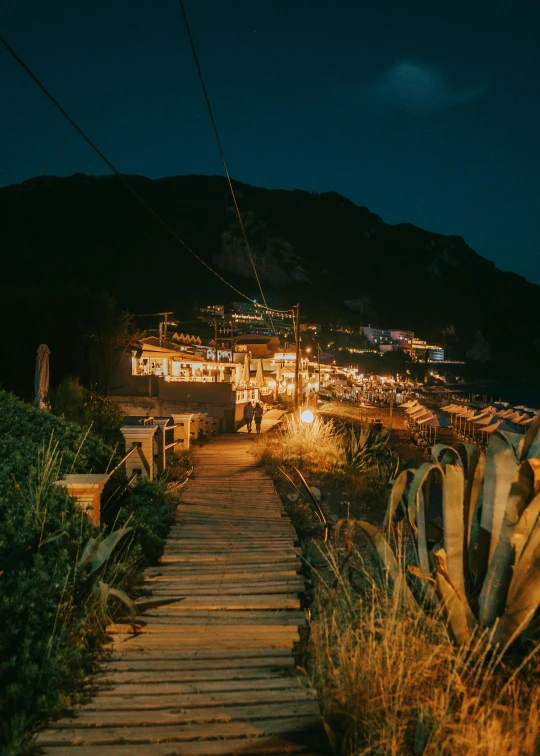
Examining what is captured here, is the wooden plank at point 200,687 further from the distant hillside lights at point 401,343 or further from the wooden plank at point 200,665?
the distant hillside lights at point 401,343

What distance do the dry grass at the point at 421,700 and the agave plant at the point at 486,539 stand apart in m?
0.22

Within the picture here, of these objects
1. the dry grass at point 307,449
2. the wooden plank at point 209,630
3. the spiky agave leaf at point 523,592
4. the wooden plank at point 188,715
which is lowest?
the wooden plank at point 209,630

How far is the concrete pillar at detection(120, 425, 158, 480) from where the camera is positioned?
885cm

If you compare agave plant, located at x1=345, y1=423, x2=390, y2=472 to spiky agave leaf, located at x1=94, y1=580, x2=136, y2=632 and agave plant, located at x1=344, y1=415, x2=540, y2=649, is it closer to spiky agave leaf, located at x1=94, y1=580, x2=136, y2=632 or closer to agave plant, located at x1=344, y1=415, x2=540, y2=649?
agave plant, located at x1=344, y1=415, x2=540, y2=649

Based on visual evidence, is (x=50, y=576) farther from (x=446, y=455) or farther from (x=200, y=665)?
(x=446, y=455)

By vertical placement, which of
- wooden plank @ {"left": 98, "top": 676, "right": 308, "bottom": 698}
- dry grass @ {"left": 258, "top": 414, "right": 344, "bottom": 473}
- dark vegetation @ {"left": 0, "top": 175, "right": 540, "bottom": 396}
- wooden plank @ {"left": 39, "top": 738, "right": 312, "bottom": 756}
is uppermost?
dark vegetation @ {"left": 0, "top": 175, "right": 540, "bottom": 396}

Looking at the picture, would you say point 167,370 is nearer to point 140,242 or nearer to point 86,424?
point 86,424

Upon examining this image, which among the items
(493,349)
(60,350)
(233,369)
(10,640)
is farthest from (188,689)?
(493,349)

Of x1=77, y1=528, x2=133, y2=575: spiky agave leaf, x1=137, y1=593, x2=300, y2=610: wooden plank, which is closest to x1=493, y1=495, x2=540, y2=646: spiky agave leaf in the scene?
x1=137, y1=593, x2=300, y2=610: wooden plank

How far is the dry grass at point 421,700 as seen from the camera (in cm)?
255

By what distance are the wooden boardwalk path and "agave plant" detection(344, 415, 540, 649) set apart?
110 cm

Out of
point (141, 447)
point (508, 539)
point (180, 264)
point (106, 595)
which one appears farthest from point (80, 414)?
point (180, 264)

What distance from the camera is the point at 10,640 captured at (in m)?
3.37

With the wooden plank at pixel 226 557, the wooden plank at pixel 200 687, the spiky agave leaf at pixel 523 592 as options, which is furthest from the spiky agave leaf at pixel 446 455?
the wooden plank at pixel 226 557
